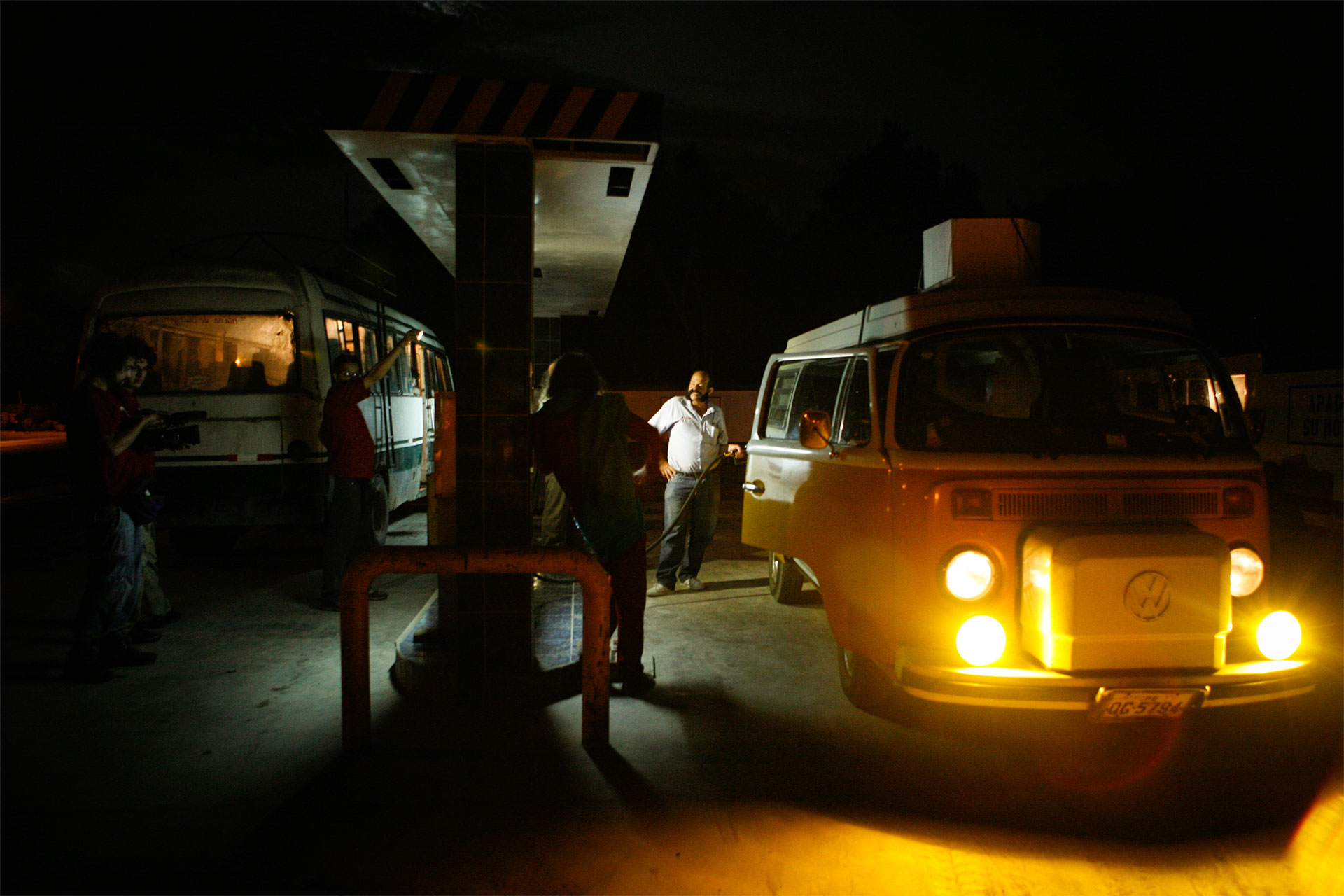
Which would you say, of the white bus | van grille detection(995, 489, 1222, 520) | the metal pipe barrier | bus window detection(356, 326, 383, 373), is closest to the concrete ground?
the metal pipe barrier

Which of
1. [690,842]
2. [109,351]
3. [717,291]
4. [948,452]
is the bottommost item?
[690,842]

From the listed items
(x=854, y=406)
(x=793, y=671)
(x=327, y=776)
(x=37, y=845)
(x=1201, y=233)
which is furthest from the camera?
(x=1201, y=233)

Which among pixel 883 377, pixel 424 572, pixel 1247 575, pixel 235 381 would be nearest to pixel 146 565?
pixel 235 381

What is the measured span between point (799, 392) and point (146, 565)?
4811 mm

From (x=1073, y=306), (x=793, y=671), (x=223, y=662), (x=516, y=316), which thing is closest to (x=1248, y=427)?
(x=1073, y=306)

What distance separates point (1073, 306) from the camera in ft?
13.5

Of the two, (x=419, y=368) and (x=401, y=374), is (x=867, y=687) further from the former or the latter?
(x=419, y=368)

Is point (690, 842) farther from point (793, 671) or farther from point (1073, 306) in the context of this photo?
point (1073, 306)

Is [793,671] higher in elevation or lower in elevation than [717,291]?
lower

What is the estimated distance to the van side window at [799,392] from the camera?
533 centimetres

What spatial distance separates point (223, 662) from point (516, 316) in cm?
305

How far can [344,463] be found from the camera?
658 cm

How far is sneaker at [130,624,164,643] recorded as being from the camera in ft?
18.9

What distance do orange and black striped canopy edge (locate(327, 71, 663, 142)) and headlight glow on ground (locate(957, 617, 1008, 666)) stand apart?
341cm
